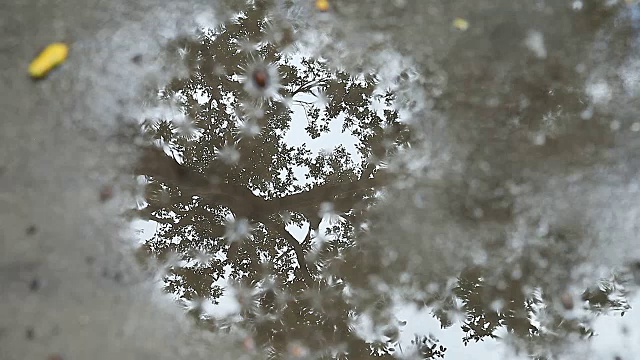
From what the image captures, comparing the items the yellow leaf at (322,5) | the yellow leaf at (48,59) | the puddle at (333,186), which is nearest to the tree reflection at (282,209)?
the puddle at (333,186)

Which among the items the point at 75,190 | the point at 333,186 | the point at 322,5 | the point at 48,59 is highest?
the point at 322,5

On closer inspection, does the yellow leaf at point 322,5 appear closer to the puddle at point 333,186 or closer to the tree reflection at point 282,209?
the puddle at point 333,186

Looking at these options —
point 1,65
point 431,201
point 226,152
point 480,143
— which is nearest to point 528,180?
point 480,143

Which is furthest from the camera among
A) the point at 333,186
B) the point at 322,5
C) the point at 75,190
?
the point at 322,5

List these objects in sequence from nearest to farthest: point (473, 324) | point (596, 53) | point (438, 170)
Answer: point (473, 324), point (438, 170), point (596, 53)

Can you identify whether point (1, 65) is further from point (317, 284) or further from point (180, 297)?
point (317, 284)

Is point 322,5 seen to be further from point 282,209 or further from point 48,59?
point 48,59

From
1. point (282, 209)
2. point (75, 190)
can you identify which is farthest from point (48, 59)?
point (282, 209)
